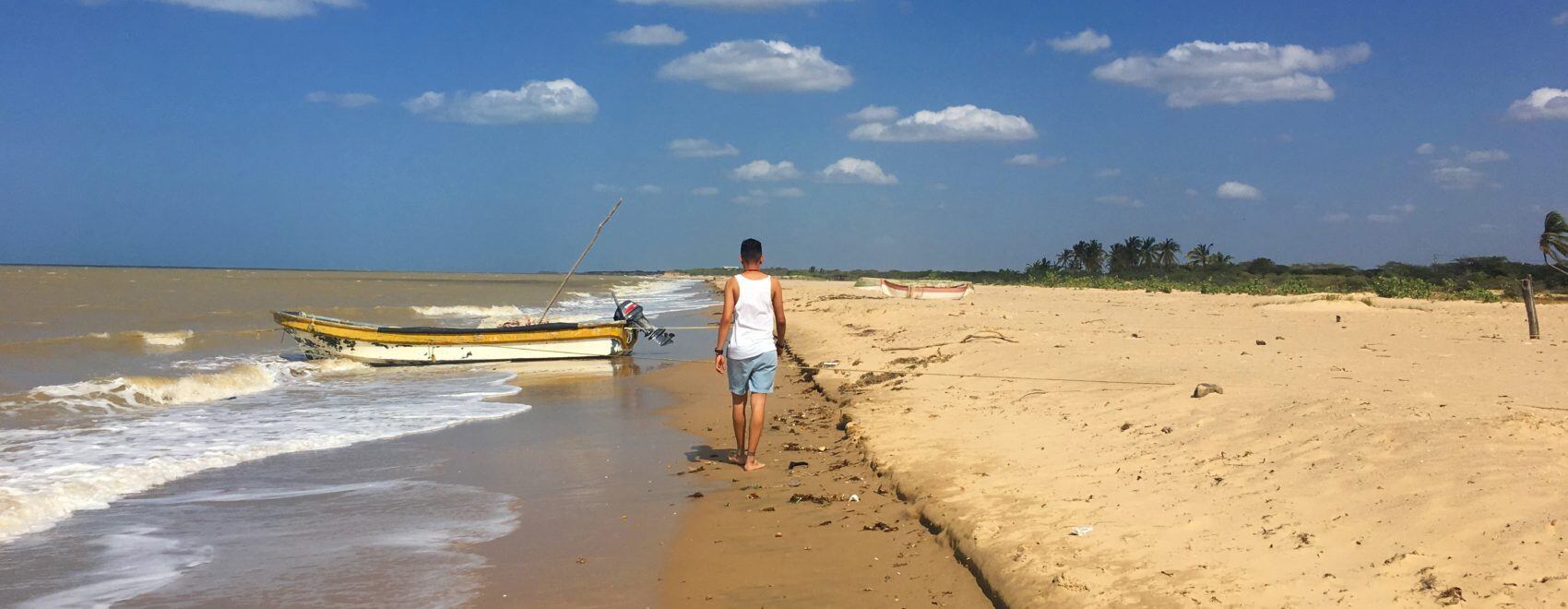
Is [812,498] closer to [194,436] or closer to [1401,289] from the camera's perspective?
[194,436]

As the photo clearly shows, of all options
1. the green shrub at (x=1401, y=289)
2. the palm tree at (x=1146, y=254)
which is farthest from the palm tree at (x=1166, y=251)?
the green shrub at (x=1401, y=289)

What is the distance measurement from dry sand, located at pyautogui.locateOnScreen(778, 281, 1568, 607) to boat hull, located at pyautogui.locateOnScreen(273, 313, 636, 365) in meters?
7.79

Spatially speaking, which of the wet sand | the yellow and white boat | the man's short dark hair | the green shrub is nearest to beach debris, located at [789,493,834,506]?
the wet sand

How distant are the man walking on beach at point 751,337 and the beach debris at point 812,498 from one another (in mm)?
1008

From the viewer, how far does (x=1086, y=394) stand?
26.5 ft

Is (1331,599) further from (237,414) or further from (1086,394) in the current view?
(237,414)

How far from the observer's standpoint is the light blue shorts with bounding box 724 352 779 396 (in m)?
7.20

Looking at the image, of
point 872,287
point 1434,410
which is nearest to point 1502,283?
point 872,287

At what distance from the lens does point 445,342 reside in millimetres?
17250

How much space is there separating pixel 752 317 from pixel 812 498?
149 cm

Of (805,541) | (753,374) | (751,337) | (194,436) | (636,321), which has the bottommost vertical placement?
(805,541)

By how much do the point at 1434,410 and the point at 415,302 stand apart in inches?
1739

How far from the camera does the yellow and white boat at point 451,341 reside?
1717 cm

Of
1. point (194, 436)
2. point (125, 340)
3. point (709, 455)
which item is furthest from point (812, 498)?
point (125, 340)
